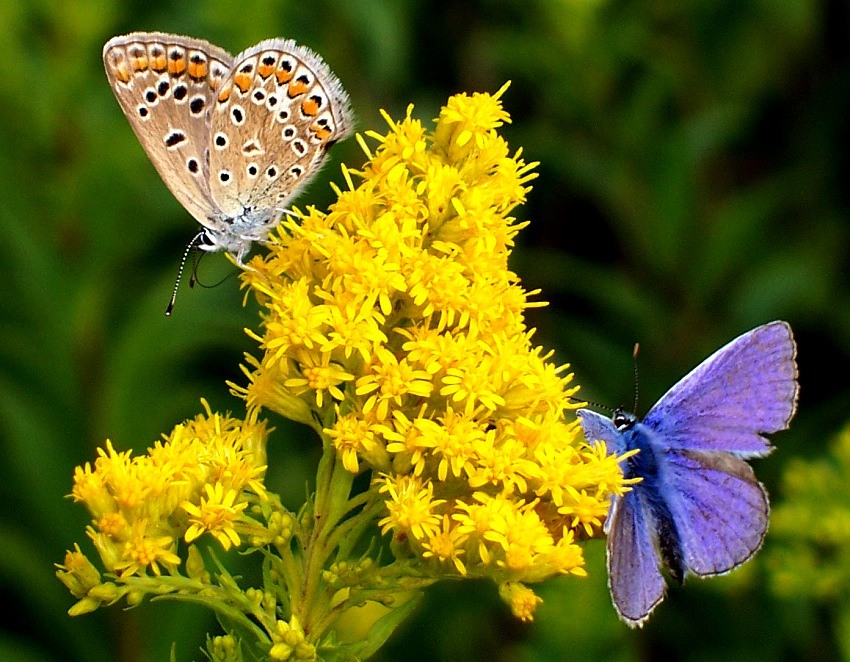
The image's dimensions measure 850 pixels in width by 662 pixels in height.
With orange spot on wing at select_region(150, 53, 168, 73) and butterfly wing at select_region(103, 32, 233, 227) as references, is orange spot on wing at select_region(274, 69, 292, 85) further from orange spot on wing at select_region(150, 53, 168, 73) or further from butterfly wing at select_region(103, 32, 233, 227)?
orange spot on wing at select_region(150, 53, 168, 73)

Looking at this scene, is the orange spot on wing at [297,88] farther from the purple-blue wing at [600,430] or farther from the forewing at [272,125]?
the purple-blue wing at [600,430]

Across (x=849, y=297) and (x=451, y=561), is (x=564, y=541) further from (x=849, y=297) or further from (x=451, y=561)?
(x=849, y=297)

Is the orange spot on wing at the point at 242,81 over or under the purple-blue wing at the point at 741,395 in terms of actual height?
over

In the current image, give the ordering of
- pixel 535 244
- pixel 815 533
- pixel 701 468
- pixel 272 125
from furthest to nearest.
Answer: pixel 535 244
pixel 815 533
pixel 272 125
pixel 701 468

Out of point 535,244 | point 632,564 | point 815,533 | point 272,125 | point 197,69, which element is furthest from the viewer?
point 535,244

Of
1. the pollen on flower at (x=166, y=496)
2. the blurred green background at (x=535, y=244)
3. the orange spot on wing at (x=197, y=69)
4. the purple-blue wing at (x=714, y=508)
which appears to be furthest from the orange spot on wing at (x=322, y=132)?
the blurred green background at (x=535, y=244)

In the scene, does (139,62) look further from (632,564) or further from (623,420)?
(632,564)

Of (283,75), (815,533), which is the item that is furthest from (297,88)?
(815,533)

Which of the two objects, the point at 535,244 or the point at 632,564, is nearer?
the point at 632,564
